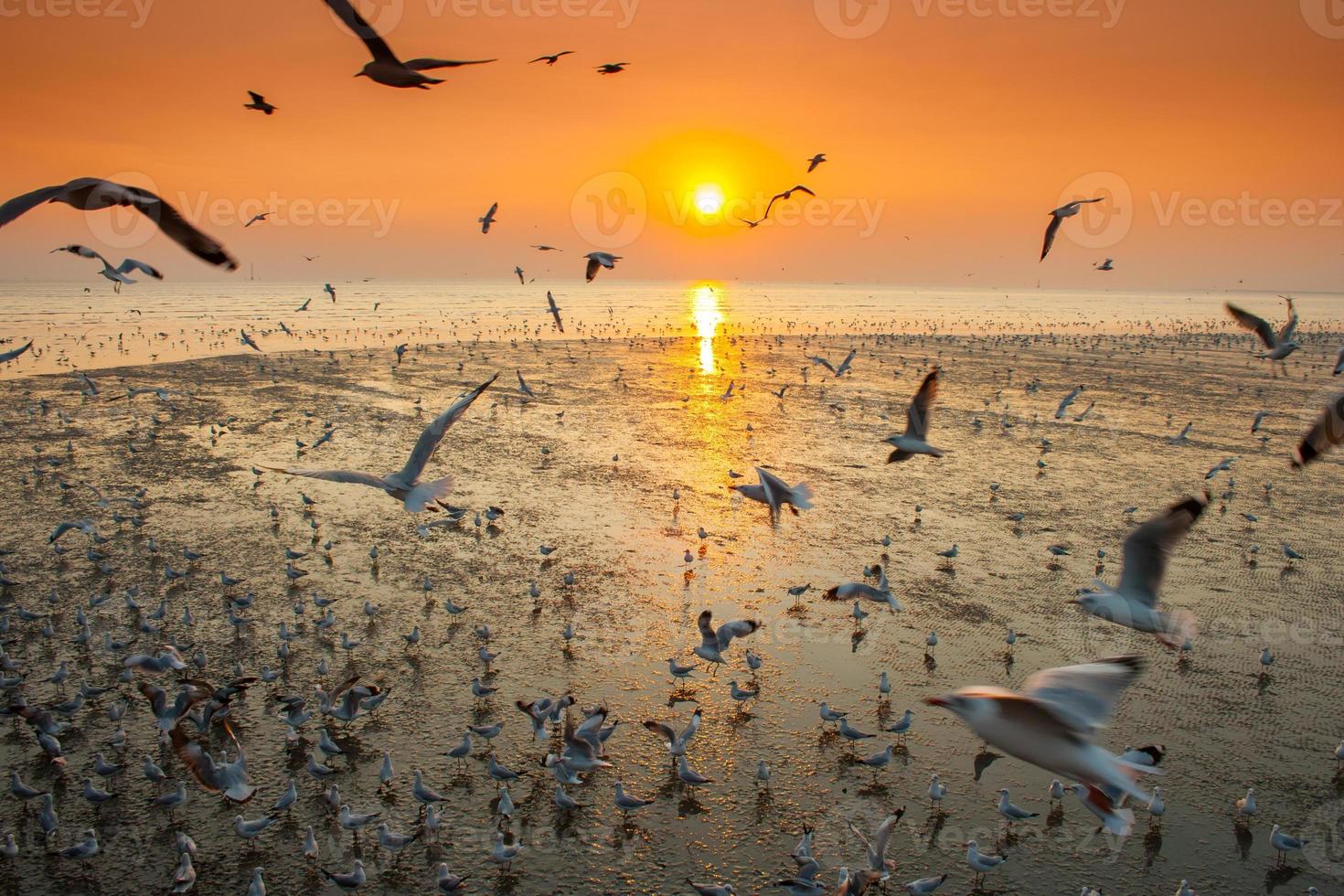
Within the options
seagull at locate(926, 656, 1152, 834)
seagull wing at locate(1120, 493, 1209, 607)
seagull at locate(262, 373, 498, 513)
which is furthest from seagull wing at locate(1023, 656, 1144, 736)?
seagull at locate(262, 373, 498, 513)

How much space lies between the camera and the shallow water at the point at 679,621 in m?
8.30

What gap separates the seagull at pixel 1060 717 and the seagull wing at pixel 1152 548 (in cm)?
268

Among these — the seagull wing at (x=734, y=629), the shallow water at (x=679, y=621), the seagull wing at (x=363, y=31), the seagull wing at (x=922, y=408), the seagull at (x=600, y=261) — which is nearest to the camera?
the seagull wing at (x=363, y=31)

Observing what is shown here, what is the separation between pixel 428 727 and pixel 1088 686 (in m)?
8.05

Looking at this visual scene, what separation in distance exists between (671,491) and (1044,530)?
337 inches

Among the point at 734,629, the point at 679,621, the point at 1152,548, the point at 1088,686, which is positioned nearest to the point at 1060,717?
the point at 1088,686

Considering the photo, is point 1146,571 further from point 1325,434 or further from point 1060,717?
point 1060,717

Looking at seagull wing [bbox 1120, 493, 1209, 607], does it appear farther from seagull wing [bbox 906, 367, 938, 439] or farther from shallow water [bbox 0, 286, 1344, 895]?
shallow water [bbox 0, 286, 1344, 895]

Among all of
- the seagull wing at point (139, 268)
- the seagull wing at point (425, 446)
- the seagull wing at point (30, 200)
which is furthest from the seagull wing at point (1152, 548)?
the seagull wing at point (139, 268)

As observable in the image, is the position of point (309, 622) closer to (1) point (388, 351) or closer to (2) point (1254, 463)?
(2) point (1254, 463)

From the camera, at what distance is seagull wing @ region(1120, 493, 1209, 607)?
23.0ft

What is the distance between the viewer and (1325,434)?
720 cm

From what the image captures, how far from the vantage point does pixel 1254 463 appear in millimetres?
23609

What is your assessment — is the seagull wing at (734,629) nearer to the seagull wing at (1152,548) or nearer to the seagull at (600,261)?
the seagull wing at (1152,548)
